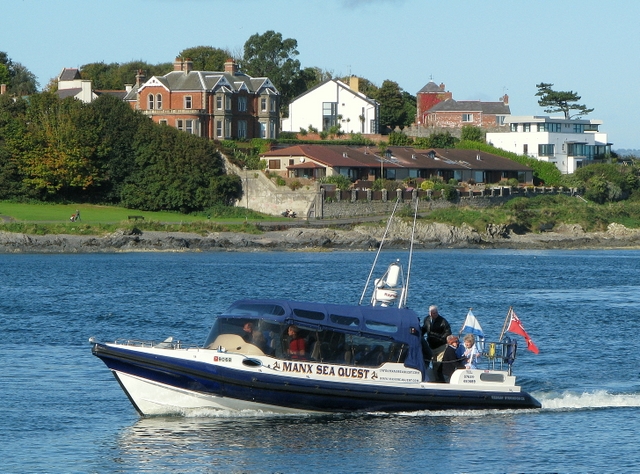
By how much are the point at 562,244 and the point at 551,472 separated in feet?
225

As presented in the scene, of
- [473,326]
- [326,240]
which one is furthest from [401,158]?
[473,326]

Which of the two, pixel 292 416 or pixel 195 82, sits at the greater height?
pixel 195 82

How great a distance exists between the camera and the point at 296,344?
22.4 m

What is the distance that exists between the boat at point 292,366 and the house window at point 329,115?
3390 inches

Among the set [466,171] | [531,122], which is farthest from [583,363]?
[531,122]

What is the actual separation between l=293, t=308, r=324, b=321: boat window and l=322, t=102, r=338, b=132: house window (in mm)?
86630

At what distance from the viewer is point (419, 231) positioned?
81625mm

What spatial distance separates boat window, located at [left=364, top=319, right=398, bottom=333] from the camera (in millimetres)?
22938

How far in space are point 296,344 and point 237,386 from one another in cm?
151

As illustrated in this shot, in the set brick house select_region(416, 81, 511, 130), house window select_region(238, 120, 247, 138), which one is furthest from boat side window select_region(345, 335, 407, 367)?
brick house select_region(416, 81, 511, 130)

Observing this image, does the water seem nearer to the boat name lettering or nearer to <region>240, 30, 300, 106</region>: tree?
the boat name lettering

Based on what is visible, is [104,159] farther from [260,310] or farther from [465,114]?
[260,310]

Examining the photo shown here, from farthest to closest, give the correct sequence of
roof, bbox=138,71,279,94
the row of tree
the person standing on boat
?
roof, bbox=138,71,279,94
the row of tree
the person standing on boat

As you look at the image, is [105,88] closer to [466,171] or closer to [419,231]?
[466,171]
